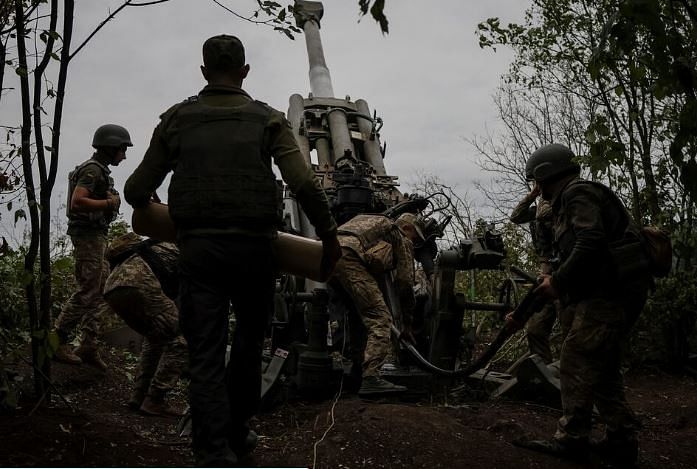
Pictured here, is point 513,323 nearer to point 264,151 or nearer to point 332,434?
point 332,434

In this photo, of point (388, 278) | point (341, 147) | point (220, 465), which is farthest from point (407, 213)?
point (220, 465)

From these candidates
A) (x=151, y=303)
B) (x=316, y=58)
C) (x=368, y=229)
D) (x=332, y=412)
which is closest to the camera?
(x=332, y=412)

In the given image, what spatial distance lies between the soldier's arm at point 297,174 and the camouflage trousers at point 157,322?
1932 millimetres

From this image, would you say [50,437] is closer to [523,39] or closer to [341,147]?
[341,147]

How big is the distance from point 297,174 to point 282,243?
0.38m

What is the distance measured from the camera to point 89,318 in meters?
6.39

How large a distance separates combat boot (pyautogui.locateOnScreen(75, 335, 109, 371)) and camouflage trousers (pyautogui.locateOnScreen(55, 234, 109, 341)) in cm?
6

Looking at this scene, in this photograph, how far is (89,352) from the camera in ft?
21.2

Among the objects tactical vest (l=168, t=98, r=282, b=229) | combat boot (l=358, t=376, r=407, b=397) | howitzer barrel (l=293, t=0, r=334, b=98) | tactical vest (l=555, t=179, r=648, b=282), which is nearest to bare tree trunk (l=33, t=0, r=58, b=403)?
tactical vest (l=168, t=98, r=282, b=229)

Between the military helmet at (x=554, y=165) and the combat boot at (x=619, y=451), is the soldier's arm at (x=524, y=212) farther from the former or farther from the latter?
the combat boot at (x=619, y=451)

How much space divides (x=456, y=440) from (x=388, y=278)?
207 cm

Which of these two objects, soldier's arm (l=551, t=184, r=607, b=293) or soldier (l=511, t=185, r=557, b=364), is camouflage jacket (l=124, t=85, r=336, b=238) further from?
soldier (l=511, t=185, r=557, b=364)

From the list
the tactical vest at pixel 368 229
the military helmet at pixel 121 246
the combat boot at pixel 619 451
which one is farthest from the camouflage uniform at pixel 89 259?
the combat boot at pixel 619 451

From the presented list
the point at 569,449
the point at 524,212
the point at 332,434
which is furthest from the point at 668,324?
the point at 332,434
